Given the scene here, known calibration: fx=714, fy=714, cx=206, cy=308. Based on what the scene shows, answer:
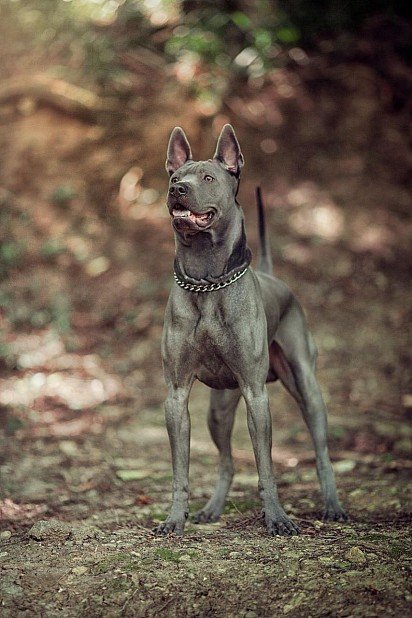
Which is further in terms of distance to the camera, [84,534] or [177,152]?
[177,152]

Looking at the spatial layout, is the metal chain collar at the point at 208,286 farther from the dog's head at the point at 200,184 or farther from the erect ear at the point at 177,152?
the erect ear at the point at 177,152

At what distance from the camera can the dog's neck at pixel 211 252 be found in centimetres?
381

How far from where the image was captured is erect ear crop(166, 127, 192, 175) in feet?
13.3

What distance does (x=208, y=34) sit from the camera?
9961 mm

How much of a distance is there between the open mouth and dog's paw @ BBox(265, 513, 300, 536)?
1615 millimetres

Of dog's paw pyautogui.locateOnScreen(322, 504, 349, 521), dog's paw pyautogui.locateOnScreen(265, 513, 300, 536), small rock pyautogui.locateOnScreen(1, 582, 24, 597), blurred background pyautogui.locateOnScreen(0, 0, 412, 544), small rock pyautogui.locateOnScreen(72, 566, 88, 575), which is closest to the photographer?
small rock pyautogui.locateOnScreen(1, 582, 24, 597)


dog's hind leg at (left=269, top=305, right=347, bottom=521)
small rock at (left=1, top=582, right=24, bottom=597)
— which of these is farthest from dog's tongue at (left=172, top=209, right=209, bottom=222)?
small rock at (left=1, top=582, right=24, bottom=597)

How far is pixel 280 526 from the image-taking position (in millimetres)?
3811

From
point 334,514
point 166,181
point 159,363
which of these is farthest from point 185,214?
point 166,181

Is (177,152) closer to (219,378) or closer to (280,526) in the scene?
(219,378)

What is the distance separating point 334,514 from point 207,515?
2.51 ft

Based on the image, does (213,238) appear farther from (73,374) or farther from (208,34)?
(208,34)

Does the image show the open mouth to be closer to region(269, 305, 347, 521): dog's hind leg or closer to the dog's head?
the dog's head

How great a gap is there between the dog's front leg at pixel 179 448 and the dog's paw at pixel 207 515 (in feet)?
1.39
